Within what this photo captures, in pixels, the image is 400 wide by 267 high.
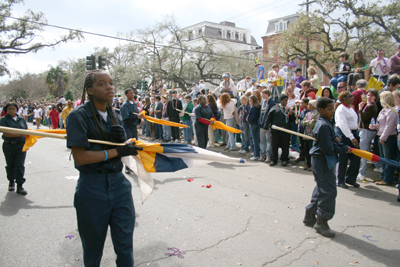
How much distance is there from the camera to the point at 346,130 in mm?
6215

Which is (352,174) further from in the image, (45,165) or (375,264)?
(45,165)

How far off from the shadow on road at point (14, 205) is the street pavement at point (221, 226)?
0.07 ft

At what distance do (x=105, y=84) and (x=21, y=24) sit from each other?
3374 cm

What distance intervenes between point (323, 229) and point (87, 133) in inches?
140

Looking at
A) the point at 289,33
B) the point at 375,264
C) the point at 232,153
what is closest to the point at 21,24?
the point at 289,33

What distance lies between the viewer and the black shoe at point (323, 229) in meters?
4.37

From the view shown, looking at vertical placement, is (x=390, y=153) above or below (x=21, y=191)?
above

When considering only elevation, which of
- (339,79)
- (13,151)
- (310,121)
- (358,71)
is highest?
Result: (358,71)

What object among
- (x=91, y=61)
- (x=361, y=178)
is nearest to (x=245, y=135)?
(x=361, y=178)

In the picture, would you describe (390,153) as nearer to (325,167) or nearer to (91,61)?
(325,167)

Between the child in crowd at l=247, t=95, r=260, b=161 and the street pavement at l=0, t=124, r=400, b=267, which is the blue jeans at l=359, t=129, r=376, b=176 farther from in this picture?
the child in crowd at l=247, t=95, r=260, b=161

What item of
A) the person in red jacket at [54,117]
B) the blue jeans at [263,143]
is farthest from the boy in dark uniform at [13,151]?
the person in red jacket at [54,117]

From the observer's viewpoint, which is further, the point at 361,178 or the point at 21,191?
the point at 361,178

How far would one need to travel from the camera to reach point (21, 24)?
3016 centimetres
